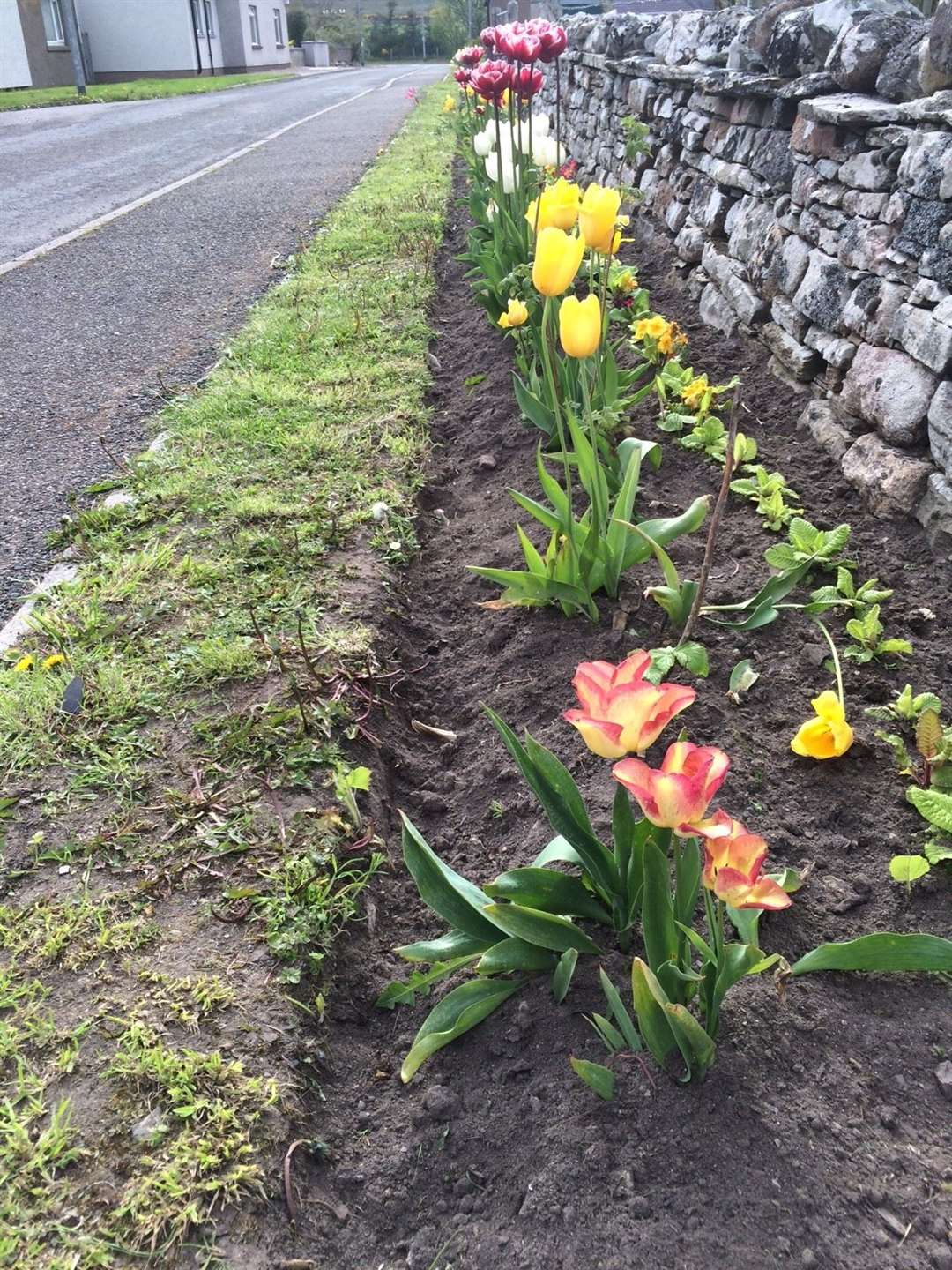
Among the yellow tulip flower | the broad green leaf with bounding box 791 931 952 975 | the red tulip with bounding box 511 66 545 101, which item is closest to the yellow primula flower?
the yellow tulip flower

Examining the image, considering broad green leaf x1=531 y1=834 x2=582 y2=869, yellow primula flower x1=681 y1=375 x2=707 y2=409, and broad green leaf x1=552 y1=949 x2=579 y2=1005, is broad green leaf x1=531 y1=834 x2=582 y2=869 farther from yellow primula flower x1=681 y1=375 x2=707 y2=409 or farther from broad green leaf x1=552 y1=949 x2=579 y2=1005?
yellow primula flower x1=681 y1=375 x2=707 y2=409

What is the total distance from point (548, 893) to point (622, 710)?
510 mm

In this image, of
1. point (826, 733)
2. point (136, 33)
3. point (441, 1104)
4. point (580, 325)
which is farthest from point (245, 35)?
point (441, 1104)

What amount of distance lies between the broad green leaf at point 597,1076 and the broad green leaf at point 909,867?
0.62 meters

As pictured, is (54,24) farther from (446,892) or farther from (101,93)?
(446,892)

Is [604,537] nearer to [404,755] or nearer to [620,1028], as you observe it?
[404,755]

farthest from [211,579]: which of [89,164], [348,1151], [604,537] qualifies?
[89,164]

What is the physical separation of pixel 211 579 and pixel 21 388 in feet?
7.45

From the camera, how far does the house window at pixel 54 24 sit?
82.0 ft

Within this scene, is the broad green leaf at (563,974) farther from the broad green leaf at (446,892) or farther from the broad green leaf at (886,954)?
the broad green leaf at (886,954)

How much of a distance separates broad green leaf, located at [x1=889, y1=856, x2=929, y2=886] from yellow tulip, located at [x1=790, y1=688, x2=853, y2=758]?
0.80ft

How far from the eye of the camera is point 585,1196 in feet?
4.35

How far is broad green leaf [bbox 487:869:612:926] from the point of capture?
61.6 inches

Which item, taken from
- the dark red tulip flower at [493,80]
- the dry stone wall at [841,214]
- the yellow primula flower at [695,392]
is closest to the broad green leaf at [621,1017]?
the dry stone wall at [841,214]
